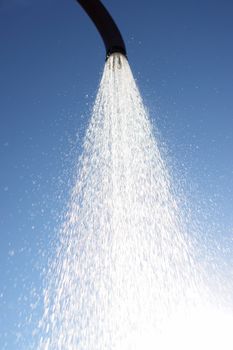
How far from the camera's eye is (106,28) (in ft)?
40.1

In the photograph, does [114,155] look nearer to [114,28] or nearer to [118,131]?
[118,131]

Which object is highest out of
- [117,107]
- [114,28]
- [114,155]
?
[114,28]

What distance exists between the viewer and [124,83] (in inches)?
491

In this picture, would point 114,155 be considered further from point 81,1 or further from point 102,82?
point 81,1

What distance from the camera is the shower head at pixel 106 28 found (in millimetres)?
12141

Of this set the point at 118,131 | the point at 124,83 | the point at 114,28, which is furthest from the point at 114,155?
the point at 114,28

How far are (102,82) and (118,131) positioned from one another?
3.81 ft

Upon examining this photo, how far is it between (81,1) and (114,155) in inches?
134

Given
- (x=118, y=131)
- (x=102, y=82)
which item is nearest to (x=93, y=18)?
(x=102, y=82)

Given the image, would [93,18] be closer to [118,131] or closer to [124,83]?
[124,83]

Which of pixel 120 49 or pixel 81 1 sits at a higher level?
pixel 81 1

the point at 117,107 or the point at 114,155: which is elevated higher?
the point at 117,107

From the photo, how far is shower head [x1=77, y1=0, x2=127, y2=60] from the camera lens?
1214 cm

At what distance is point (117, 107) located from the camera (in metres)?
12.8
